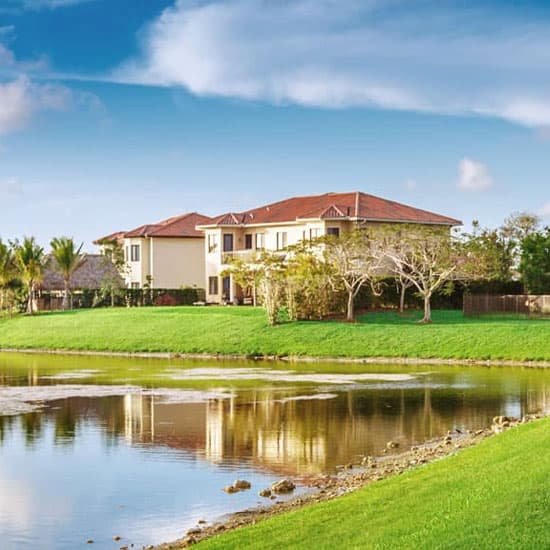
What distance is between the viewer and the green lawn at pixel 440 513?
40.2 ft

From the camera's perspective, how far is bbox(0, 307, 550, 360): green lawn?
175ft

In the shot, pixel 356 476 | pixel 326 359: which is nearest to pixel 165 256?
pixel 326 359

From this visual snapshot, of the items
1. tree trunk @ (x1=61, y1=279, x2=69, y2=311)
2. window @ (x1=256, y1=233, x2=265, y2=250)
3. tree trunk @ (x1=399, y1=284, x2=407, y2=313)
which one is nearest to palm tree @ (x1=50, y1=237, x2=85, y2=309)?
tree trunk @ (x1=61, y1=279, x2=69, y2=311)

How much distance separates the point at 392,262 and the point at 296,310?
9.52 m

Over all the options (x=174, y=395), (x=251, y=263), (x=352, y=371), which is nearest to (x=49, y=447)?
(x=174, y=395)

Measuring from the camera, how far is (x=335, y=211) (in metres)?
77.1

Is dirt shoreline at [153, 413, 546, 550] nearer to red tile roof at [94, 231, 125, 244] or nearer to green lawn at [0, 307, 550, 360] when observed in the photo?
green lawn at [0, 307, 550, 360]

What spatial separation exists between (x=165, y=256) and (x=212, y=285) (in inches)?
344

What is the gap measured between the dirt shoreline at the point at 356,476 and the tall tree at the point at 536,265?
132 feet

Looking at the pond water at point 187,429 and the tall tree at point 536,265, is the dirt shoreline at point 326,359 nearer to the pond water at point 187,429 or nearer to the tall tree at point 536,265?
the pond water at point 187,429

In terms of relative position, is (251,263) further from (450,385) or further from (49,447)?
(49,447)

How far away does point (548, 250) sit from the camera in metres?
67.8

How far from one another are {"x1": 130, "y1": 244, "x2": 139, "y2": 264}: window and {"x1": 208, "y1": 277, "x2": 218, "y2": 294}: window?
10.5m

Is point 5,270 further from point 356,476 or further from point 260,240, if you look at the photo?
point 356,476
